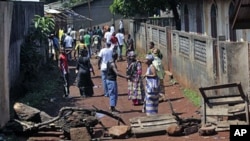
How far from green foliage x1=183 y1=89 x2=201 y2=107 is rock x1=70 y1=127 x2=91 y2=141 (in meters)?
3.86

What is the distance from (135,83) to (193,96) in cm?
159

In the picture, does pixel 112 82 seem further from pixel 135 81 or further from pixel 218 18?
pixel 218 18

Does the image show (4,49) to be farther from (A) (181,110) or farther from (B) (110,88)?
(A) (181,110)

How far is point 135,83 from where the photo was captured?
14.3 metres

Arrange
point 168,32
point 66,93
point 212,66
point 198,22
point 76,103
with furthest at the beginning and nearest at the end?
point 198,22
point 168,32
point 66,93
point 76,103
point 212,66

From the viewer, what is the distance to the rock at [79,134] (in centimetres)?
1003

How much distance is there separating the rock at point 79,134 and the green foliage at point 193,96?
12.7 feet

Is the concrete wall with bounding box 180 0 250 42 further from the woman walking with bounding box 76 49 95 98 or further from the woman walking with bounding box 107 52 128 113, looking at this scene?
the woman walking with bounding box 107 52 128 113

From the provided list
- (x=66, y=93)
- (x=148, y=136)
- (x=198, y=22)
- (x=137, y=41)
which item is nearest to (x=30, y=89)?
(x=66, y=93)

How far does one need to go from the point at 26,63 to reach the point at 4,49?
20.1 ft

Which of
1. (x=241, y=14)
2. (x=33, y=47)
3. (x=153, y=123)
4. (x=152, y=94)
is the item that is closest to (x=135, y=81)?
(x=152, y=94)

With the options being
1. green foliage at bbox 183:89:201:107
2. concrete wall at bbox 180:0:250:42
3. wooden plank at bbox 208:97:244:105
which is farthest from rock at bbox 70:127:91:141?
concrete wall at bbox 180:0:250:42

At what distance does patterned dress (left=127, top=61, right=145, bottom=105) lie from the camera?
45.9 feet

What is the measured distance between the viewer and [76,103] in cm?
1492
